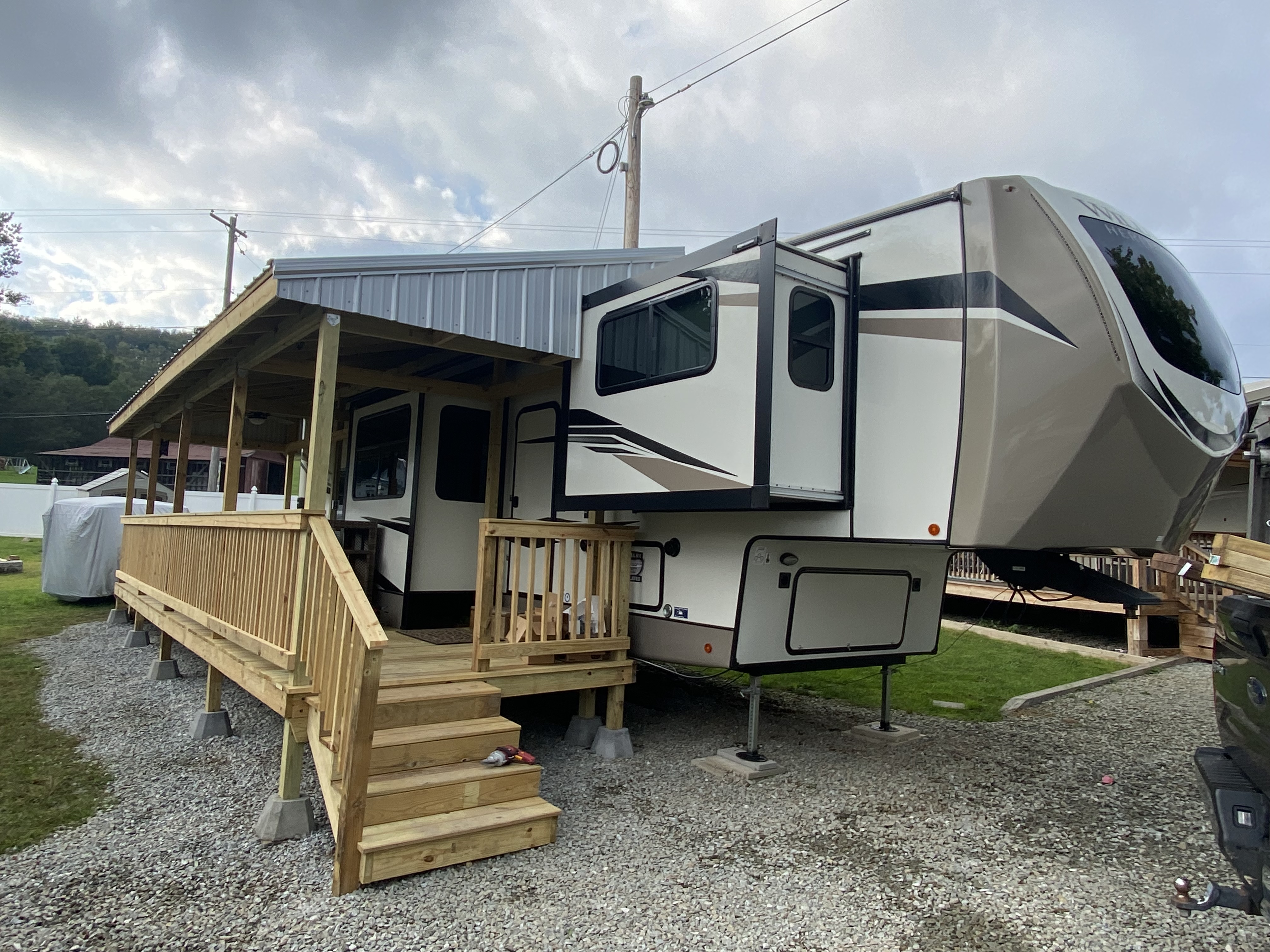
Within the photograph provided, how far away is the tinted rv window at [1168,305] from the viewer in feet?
12.4

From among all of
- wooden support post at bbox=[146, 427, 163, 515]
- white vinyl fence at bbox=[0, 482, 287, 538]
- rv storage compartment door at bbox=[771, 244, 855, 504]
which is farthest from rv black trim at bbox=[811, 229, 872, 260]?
white vinyl fence at bbox=[0, 482, 287, 538]

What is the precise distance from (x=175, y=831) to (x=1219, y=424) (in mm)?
5629

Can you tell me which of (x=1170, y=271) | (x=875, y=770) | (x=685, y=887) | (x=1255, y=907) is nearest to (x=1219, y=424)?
(x=1170, y=271)

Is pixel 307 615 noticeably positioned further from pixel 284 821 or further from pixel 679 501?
pixel 679 501

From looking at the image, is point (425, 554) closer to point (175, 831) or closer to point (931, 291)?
point (175, 831)

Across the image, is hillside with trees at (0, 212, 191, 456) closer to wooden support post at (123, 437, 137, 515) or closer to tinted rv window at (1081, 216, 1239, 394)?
wooden support post at (123, 437, 137, 515)

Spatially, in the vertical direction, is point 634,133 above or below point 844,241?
above

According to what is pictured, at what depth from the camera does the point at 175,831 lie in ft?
13.2

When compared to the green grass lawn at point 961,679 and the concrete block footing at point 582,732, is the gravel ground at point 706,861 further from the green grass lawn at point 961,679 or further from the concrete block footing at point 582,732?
the green grass lawn at point 961,679

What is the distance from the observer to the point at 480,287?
204 inches

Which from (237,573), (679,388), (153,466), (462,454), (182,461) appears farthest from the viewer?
(153,466)

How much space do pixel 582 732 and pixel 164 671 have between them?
4.79 metres

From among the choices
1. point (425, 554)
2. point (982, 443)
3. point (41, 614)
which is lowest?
point (41, 614)

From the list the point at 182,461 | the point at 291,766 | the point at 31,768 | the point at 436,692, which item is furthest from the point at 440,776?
the point at 182,461
